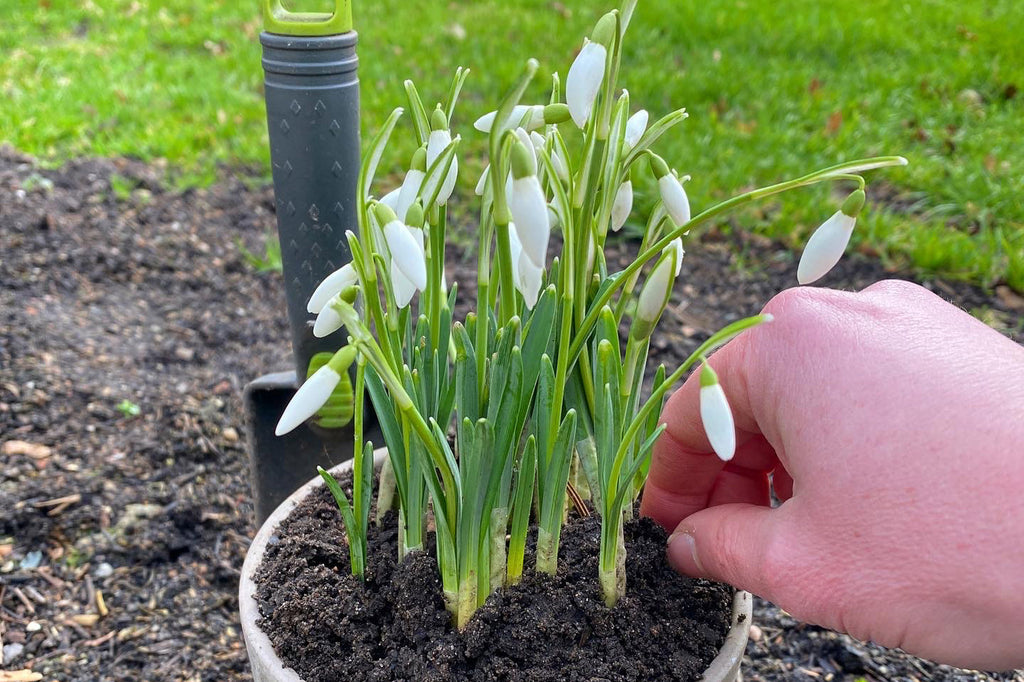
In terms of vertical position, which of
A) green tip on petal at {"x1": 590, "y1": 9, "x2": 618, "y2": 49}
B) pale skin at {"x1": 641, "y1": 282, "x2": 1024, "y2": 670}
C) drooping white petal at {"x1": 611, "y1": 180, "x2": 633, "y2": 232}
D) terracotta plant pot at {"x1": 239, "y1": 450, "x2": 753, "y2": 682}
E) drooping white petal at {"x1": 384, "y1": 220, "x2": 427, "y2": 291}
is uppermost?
green tip on petal at {"x1": 590, "y1": 9, "x2": 618, "y2": 49}

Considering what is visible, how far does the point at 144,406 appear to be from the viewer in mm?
2271

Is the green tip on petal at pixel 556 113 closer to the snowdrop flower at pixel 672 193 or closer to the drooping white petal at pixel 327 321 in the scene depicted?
the snowdrop flower at pixel 672 193

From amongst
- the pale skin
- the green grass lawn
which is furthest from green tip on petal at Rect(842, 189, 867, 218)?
the green grass lawn

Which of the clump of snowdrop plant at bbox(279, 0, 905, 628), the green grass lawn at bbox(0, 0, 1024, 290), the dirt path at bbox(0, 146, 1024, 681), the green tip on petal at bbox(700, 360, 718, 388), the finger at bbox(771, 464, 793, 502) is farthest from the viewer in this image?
the green grass lawn at bbox(0, 0, 1024, 290)

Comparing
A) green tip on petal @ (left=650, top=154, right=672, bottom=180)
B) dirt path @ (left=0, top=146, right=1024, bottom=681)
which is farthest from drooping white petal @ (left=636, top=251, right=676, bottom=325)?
dirt path @ (left=0, top=146, right=1024, bottom=681)

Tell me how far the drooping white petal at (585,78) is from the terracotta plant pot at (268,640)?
597mm

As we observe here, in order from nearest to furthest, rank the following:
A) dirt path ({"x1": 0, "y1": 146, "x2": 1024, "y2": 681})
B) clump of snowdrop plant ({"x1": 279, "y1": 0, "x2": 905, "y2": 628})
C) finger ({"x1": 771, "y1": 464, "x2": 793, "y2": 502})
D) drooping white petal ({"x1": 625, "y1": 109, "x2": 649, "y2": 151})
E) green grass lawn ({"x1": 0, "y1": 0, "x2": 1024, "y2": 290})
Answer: clump of snowdrop plant ({"x1": 279, "y1": 0, "x2": 905, "y2": 628}) < drooping white petal ({"x1": 625, "y1": 109, "x2": 649, "y2": 151}) < finger ({"x1": 771, "y1": 464, "x2": 793, "y2": 502}) < dirt path ({"x1": 0, "y1": 146, "x2": 1024, "y2": 681}) < green grass lawn ({"x1": 0, "y1": 0, "x2": 1024, "y2": 290})

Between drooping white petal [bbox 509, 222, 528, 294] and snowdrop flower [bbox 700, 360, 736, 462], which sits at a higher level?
drooping white petal [bbox 509, 222, 528, 294]

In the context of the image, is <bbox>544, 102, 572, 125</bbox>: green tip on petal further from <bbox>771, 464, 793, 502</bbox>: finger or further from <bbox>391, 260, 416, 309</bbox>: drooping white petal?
<bbox>771, 464, 793, 502</bbox>: finger

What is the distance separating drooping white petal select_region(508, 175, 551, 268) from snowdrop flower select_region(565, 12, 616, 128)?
90mm

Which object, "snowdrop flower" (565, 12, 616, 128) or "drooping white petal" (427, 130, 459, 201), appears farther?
"drooping white petal" (427, 130, 459, 201)

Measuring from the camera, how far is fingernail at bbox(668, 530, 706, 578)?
1055 millimetres

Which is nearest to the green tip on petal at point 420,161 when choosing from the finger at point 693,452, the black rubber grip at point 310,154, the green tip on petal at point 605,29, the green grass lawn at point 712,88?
the green tip on petal at point 605,29

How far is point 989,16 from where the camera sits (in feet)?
15.6
